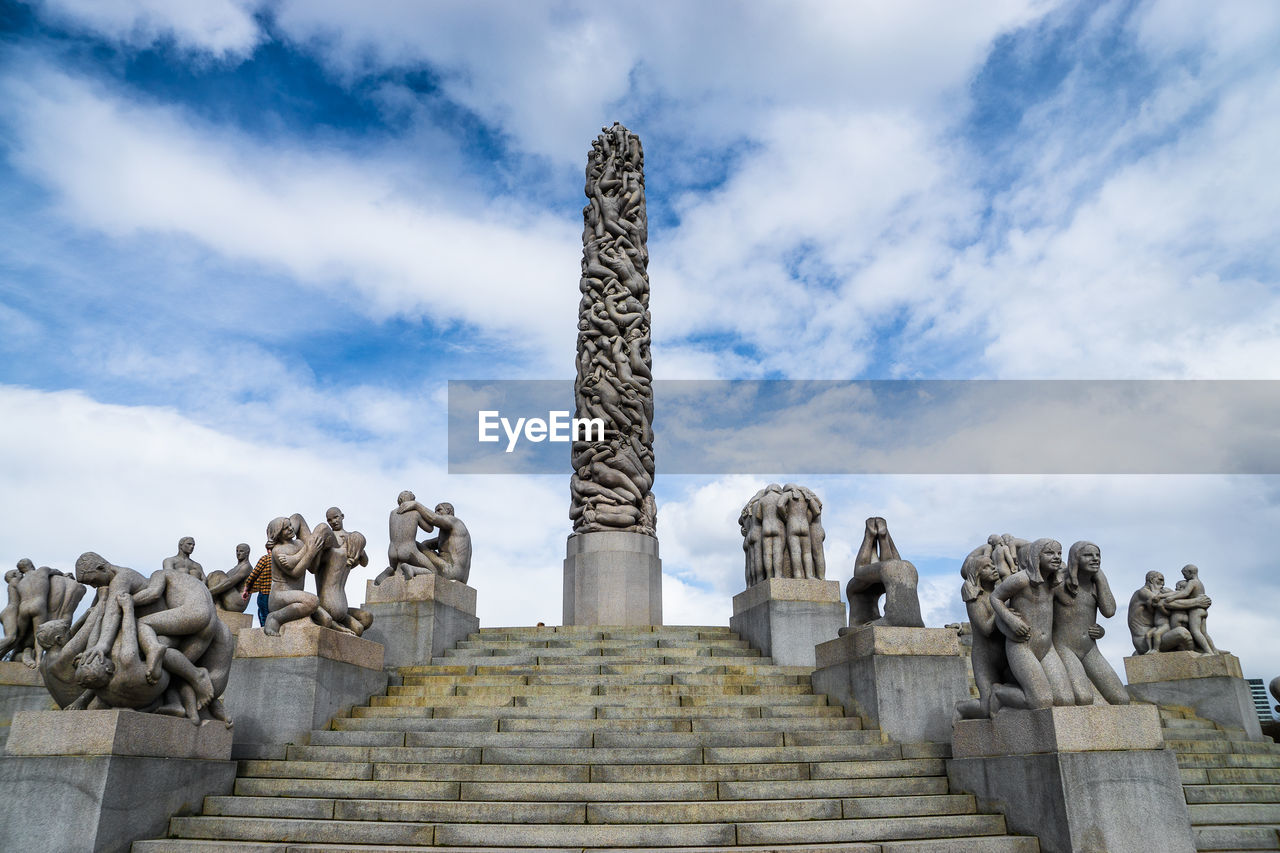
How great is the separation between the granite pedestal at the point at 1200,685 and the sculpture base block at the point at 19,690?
16553mm

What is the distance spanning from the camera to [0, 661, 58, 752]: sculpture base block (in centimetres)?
1170

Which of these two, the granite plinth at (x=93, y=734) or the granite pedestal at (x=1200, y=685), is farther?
the granite pedestal at (x=1200, y=685)

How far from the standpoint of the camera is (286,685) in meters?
9.64

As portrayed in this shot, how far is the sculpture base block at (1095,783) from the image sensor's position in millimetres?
6871

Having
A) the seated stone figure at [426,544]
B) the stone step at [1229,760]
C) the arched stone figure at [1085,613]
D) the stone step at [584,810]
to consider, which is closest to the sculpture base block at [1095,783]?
the arched stone figure at [1085,613]

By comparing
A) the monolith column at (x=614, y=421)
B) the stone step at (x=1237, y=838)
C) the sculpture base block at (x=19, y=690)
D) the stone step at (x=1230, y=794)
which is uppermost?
the monolith column at (x=614, y=421)

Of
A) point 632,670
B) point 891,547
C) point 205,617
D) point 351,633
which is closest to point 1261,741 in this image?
point 891,547

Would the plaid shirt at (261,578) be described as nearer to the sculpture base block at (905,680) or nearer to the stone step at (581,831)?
the stone step at (581,831)

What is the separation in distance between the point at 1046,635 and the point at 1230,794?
3186mm

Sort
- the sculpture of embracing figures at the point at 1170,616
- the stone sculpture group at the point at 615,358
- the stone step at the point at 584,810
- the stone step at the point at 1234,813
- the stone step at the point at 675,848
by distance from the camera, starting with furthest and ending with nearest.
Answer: the stone sculpture group at the point at 615,358
the sculpture of embracing figures at the point at 1170,616
the stone step at the point at 1234,813
the stone step at the point at 584,810
the stone step at the point at 675,848

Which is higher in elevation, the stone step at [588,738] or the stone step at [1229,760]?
the stone step at [588,738]

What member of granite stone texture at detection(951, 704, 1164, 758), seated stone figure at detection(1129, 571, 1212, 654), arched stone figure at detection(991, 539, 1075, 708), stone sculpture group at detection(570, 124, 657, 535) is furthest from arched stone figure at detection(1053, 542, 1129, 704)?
stone sculpture group at detection(570, 124, 657, 535)

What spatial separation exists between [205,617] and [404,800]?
102 inches

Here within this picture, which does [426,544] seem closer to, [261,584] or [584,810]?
[261,584]
